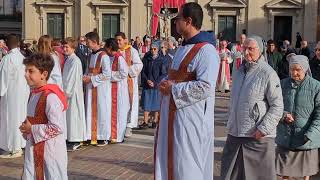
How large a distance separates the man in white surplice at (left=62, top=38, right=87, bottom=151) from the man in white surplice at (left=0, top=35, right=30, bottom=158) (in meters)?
0.74

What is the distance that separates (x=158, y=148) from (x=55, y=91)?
3.40 ft

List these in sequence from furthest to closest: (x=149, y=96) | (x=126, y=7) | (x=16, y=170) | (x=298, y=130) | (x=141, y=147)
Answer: (x=126, y=7) → (x=149, y=96) → (x=141, y=147) → (x=16, y=170) → (x=298, y=130)

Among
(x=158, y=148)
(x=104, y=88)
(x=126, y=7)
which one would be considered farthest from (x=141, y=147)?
(x=126, y=7)

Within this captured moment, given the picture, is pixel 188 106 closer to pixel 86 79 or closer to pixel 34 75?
pixel 34 75

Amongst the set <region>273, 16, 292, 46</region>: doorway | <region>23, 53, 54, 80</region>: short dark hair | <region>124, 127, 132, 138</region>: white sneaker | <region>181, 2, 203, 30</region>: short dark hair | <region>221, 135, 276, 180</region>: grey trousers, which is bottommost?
<region>124, 127, 132, 138</region>: white sneaker

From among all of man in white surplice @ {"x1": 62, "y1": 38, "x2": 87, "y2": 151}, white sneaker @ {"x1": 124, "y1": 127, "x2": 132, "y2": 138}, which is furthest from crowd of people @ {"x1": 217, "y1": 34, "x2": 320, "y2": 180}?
white sneaker @ {"x1": 124, "y1": 127, "x2": 132, "y2": 138}

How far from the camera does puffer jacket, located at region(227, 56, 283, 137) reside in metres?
5.76

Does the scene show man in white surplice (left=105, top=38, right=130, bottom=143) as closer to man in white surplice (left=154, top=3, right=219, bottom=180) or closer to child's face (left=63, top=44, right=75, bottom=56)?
child's face (left=63, top=44, right=75, bottom=56)

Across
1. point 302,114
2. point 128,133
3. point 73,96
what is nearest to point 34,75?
point 302,114

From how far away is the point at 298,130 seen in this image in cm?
629

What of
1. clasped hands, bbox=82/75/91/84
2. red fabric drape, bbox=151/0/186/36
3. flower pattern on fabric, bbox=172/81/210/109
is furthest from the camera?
red fabric drape, bbox=151/0/186/36

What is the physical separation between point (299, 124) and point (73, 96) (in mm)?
4339

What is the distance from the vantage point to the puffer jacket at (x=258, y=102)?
5.76 meters

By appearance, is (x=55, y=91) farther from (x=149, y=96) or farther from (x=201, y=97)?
(x=149, y=96)
